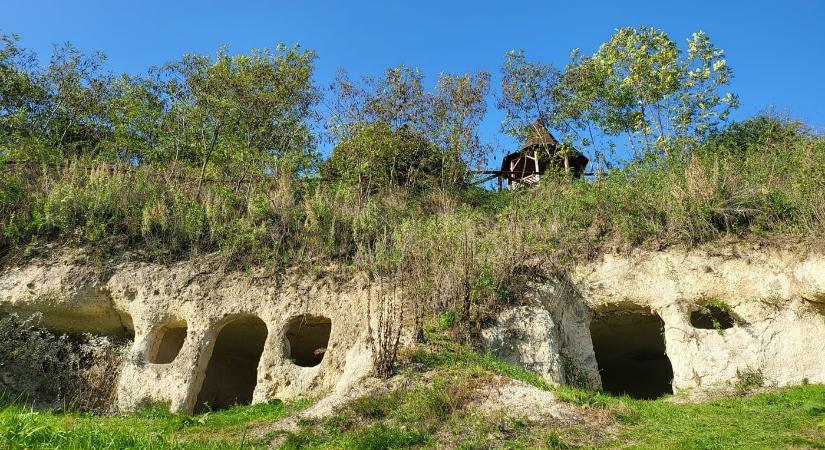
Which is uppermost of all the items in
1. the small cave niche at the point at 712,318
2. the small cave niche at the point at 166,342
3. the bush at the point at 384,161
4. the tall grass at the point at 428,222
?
the bush at the point at 384,161

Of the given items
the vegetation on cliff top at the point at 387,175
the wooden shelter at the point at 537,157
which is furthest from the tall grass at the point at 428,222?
the wooden shelter at the point at 537,157

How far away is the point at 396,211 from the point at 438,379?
6884 mm

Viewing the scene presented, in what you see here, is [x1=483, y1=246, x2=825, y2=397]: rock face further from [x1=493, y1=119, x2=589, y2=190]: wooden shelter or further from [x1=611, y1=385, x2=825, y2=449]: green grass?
[x1=493, y1=119, x2=589, y2=190]: wooden shelter

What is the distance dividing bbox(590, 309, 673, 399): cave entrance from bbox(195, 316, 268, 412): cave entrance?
7.09m

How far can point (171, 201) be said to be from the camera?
1420cm

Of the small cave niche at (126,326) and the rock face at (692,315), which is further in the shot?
the small cave niche at (126,326)

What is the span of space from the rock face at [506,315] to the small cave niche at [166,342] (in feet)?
0.11

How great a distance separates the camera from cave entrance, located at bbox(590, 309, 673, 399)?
12906 mm

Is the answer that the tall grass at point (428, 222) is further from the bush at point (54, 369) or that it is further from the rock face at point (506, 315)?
the bush at point (54, 369)

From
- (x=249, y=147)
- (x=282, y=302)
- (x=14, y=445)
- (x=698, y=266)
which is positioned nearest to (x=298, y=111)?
(x=249, y=147)

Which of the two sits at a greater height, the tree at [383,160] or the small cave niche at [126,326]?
the tree at [383,160]

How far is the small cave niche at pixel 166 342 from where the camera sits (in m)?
12.0

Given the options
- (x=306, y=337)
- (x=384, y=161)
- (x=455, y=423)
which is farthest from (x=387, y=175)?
(x=455, y=423)

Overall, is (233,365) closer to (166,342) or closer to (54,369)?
(166,342)
